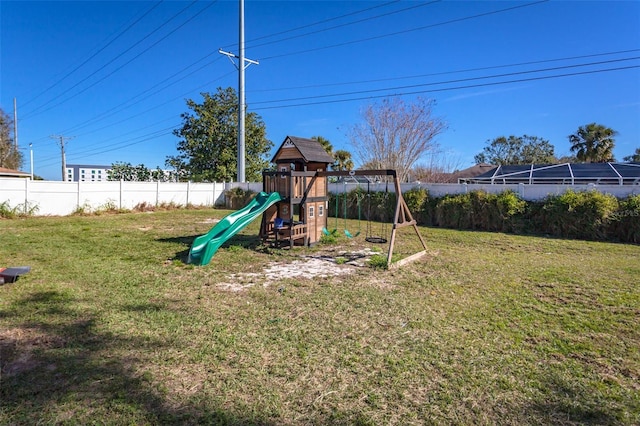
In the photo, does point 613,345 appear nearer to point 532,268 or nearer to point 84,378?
point 532,268

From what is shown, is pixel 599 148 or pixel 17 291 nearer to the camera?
pixel 17 291

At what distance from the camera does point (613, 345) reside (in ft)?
9.88

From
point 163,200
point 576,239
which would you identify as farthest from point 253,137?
point 576,239

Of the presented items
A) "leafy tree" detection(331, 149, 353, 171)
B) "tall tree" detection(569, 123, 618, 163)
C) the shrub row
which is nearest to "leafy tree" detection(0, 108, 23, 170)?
"leafy tree" detection(331, 149, 353, 171)

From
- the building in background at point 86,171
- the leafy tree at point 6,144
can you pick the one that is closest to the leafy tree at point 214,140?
the leafy tree at point 6,144

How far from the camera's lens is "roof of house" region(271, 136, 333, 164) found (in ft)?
27.2

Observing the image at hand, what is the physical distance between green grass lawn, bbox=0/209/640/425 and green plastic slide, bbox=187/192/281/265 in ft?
1.18

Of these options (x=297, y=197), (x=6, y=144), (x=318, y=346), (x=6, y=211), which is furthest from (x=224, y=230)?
(x=6, y=144)

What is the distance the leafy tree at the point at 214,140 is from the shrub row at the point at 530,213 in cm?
1146

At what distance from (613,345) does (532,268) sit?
3.07m

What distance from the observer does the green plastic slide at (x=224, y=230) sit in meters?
5.97

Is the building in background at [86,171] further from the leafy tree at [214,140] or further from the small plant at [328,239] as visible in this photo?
the small plant at [328,239]

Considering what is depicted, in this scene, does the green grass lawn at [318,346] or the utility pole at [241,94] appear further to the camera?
the utility pole at [241,94]

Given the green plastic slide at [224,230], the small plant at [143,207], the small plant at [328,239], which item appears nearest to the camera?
the green plastic slide at [224,230]
